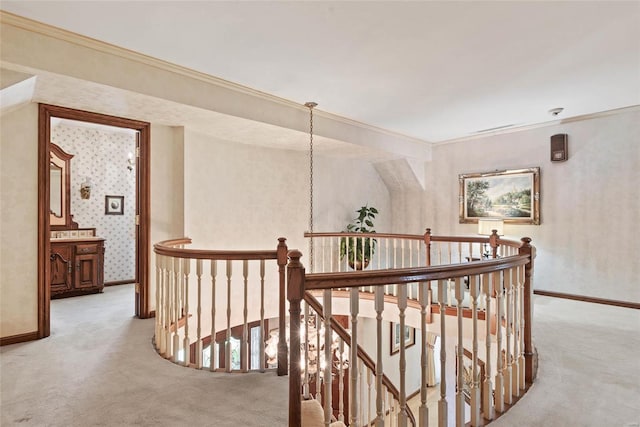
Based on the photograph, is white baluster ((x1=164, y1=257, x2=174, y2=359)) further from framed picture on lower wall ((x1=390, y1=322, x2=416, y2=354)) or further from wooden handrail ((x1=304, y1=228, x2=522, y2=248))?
framed picture on lower wall ((x1=390, y1=322, x2=416, y2=354))

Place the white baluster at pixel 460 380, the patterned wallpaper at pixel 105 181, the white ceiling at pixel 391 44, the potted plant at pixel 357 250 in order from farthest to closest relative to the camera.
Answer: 1. the patterned wallpaper at pixel 105 181
2. the potted plant at pixel 357 250
3. the white ceiling at pixel 391 44
4. the white baluster at pixel 460 380

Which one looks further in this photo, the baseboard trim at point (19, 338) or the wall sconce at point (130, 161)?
the wall sconce at point (130, 161)

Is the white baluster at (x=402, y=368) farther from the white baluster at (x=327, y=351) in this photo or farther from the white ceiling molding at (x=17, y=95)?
the white ceiling molding at (x=17, y=95)

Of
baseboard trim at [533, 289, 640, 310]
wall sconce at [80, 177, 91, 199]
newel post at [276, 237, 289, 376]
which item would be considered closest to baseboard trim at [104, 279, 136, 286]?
wall sconce at [80, 177, 91, 199]

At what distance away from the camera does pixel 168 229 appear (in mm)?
4254

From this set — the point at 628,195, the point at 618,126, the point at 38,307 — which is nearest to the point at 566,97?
the point at 618,126

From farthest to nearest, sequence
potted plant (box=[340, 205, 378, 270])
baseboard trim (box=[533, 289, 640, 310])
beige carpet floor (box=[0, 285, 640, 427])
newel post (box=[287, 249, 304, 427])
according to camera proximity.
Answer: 1. potted plant (box=[340, 205, 378, 270])
2. baseboard trim (box=[533, 289, 640, 310])
3. beige carpet floor (box=[0, 285, 640, 427])
4. newel post (box=[287, 249, 304, 427])

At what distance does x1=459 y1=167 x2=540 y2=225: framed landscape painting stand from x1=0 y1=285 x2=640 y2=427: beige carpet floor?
2195 millimetres

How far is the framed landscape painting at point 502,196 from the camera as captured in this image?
5.27 meters

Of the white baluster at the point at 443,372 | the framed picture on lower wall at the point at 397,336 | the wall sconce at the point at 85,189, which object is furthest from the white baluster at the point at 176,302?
the framed picture on lower wall at the point at 397,336

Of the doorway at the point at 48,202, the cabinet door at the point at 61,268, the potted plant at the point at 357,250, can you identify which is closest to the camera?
the doorway at the point at 48,202

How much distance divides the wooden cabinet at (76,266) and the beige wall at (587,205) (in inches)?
261

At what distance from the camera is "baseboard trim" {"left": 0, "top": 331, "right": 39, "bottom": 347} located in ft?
10.1

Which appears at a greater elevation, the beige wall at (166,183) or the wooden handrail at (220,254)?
the beige wall at (166,183)
